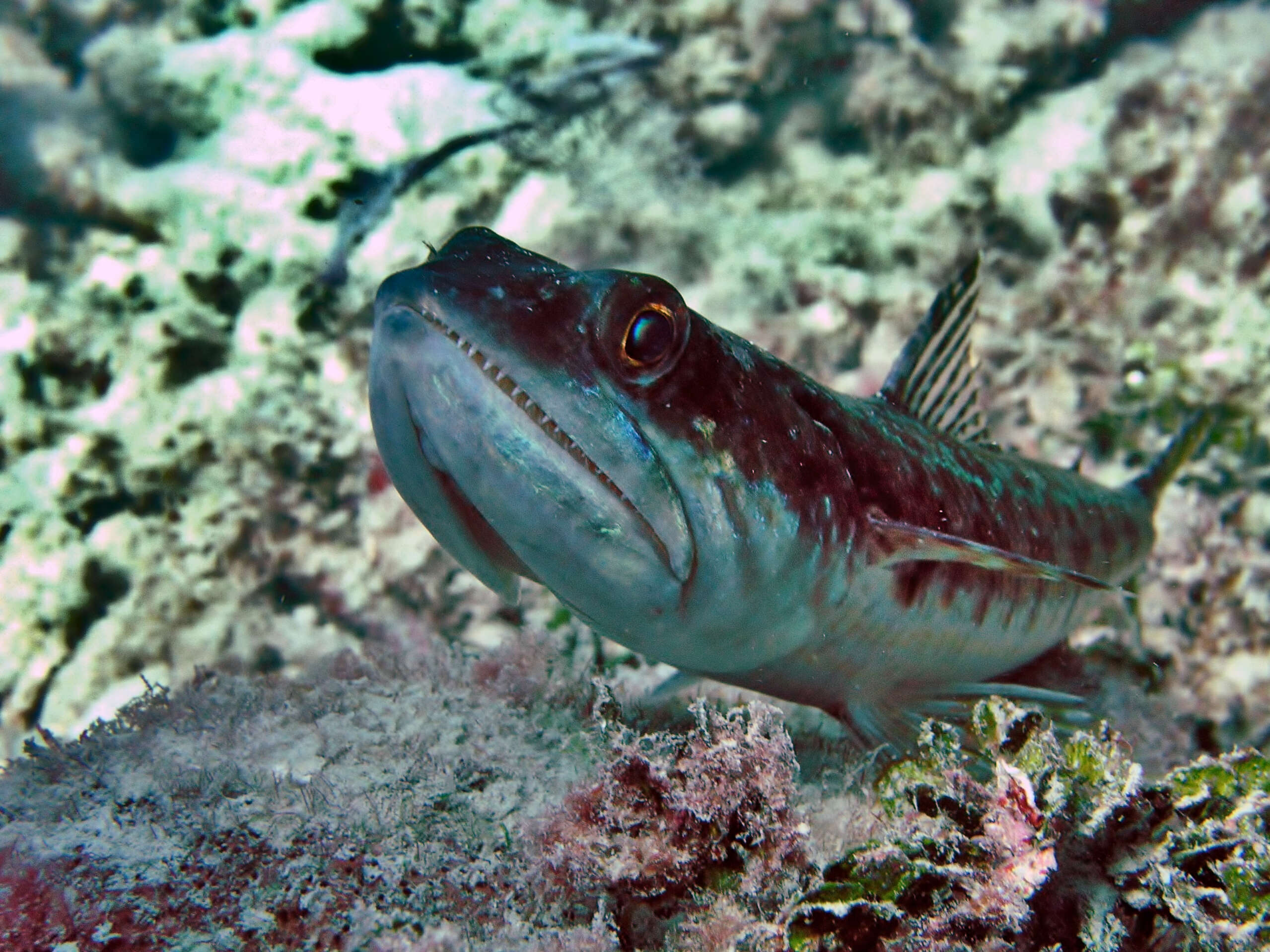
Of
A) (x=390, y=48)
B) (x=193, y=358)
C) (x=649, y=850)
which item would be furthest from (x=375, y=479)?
(x=649, y=850)

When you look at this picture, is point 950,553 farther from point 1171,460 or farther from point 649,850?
point 1171,460

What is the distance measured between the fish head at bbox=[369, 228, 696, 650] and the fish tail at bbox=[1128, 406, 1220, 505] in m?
2.99

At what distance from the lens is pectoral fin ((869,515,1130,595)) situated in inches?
75.9

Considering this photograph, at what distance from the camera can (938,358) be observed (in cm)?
296

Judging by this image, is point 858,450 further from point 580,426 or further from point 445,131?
point 445,131

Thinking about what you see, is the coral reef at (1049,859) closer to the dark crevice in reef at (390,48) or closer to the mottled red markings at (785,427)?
the mottled red markings at (785,427)

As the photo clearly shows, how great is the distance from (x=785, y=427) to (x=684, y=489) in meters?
0.46

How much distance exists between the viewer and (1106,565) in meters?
3.17

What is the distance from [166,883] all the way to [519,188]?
4820mm

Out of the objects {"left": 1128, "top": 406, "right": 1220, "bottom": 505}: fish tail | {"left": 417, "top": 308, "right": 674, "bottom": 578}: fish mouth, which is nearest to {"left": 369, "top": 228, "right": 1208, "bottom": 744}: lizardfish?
{"left": 417, "top": 308, "right": 674, "bottom": 578}: fish mouth

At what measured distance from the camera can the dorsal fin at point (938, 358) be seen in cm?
291

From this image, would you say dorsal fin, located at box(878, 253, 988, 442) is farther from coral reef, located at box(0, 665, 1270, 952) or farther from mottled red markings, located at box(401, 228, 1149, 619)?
coral reef, located at box(0, 665, 1270, 952)

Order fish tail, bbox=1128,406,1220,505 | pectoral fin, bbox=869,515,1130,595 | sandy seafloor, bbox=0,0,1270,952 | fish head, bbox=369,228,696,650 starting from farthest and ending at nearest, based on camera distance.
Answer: sandy seafloor, bbox=0,0,1270,952 < fish tail, bbox=1128,406,1220,505 < pectoral fin, bbox=869,515,1130,595 < fish head, bbox=369,228,696,650

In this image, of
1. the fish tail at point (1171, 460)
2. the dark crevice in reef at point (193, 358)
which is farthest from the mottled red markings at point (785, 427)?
the dark crevice in reef at point (193, 358)
